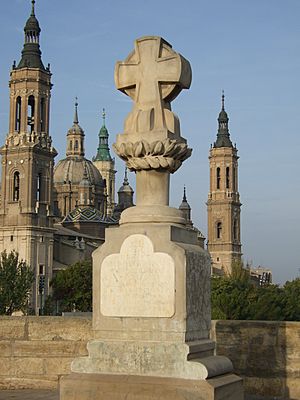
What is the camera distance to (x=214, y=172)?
132m

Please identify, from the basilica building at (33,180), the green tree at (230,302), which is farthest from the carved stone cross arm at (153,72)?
the basilica building at (33,180)

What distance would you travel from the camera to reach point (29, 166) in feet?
285

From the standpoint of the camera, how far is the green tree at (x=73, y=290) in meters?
70.7

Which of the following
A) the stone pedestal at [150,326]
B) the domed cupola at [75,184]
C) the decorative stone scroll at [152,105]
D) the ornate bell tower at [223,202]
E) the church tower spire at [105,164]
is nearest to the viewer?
the stone pedestal at [150,326]

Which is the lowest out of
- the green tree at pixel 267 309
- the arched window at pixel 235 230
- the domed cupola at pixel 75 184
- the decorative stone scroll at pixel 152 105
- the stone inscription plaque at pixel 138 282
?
the green tree at pixel 267 309

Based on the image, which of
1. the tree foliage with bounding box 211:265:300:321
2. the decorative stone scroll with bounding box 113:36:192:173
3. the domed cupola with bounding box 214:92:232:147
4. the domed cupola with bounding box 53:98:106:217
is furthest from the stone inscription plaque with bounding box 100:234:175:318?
the domed cupola with bounding box 214:92:232:147

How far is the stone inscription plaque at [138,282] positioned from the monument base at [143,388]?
1.99 feet

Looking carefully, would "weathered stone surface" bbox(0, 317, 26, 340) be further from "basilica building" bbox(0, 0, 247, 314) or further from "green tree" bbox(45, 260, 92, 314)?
"basilica building" bbox(0, 0, 247, 314)

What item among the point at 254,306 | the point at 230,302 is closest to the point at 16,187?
the point at 230,302

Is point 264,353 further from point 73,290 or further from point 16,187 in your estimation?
point 16,187

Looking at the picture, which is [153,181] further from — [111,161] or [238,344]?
[111,161]

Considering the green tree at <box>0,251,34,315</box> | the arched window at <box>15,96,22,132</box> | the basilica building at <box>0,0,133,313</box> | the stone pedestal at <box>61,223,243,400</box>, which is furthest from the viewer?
the arched window at <box>15,96,22,132</box>

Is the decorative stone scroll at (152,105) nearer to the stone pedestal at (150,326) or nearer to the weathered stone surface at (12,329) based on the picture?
the stone pedestal at (150,326)

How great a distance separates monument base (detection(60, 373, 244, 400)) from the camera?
6352mm
